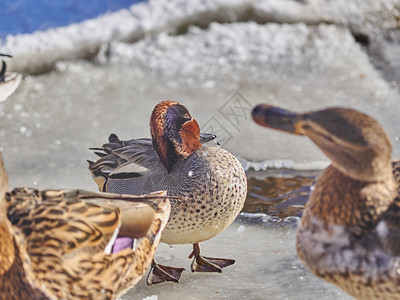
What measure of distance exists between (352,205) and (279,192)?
179 centimetres

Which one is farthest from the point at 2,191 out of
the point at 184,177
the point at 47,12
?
the point at 47,12

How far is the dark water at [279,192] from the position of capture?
13.0 ft

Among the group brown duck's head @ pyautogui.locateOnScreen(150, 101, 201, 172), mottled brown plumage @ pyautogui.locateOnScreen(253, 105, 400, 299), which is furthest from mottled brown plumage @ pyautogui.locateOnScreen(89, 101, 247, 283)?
mottled brown plumage @ pyautogui.locateOnScreen(253, 105, 400, 299)

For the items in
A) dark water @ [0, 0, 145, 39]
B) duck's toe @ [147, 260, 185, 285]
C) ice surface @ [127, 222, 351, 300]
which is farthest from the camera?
dark water @ [0, 0, 145, 39]

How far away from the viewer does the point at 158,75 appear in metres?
5.93

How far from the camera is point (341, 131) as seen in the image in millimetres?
2205

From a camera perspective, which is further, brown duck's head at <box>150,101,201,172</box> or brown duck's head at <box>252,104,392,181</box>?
brown duck's head at <box>150,101,201,172</box>

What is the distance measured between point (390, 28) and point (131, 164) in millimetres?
3999

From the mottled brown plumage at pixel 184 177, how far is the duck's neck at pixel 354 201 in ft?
3.05

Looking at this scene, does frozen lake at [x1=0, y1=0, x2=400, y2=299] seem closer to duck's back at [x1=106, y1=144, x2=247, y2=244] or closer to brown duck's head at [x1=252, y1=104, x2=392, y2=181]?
duck's back at [x1=106, y1=144, x2=247, y2=244]

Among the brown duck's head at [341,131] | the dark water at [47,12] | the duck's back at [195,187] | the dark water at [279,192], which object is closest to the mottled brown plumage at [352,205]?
the brown duck's head at [341,131]

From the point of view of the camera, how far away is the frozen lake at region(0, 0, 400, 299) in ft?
11.8

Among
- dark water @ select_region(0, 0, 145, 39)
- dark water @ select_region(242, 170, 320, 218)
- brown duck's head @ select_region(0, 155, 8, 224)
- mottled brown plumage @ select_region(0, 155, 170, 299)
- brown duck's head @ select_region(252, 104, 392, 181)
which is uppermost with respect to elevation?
dark water @ select_region(0, 0, 145, 39)

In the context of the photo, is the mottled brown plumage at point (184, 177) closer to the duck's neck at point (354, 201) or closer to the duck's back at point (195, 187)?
the duck's back at point (195, 187)
